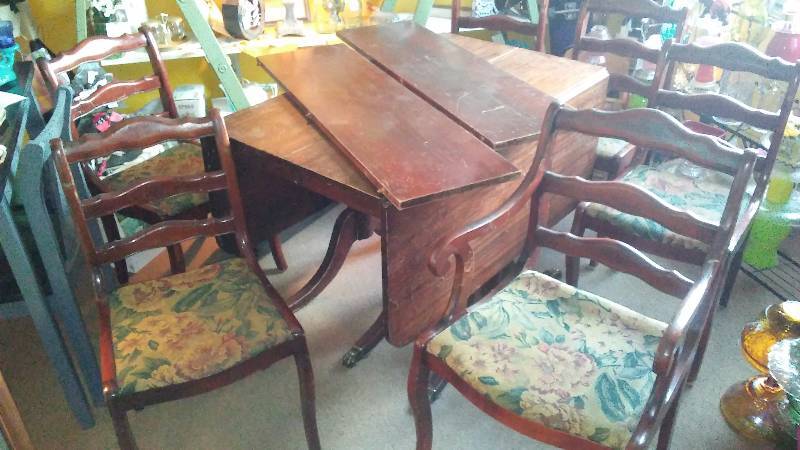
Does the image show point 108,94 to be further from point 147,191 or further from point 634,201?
point 634,201

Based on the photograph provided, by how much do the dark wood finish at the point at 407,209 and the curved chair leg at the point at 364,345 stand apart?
0.86 feet

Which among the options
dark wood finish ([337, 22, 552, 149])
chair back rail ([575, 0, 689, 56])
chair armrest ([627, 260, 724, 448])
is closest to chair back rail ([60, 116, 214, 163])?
dark wood finish ([337, 22, 552, 149])

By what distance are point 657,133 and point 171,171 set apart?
147 centimetres

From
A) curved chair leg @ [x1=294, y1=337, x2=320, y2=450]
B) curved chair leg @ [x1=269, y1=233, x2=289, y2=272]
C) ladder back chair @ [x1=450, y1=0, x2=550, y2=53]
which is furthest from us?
ladder back chair @ [x1=450, y1=0, x2=550, y2=53]

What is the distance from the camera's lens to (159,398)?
120 centimetres

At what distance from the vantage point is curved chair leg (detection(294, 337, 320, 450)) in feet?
4.33

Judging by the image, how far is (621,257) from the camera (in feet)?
4.21

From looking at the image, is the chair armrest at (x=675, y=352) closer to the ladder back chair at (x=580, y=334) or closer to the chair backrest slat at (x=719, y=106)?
the ladder back chair at (x=580, y=334)

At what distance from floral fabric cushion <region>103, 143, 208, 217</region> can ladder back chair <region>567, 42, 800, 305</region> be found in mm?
1215

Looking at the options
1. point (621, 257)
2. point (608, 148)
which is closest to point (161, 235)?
point (621, 257)

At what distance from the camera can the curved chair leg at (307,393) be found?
1319 millimetres

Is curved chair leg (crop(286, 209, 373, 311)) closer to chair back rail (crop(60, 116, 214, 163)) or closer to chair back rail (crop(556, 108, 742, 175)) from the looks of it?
chair back rail (crop(60, 116, 214, 163))

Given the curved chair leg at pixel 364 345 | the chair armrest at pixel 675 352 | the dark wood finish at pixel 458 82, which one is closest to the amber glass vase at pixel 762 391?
the chair armrest at pixel 675 352

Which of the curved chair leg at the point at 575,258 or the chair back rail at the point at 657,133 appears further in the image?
the curved chair leg at the point at 575,258
